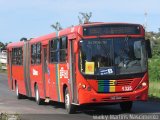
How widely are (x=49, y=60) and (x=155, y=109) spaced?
176 inches

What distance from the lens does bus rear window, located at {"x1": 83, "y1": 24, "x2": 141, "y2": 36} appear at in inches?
712

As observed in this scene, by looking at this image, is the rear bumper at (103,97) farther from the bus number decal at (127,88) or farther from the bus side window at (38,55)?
the bus side window at (38,55)

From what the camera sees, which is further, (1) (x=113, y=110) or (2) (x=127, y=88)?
(1) (x=113, y=110)

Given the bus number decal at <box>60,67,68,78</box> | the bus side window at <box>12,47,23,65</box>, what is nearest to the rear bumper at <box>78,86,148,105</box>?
the bus number decal at <box>60,67,68,78</box>

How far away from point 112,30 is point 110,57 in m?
0.93

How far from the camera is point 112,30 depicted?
59.7 feet

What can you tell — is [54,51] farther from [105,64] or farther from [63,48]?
[105,64]

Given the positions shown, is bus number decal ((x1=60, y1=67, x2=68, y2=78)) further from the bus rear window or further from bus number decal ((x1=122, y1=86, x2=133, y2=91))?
bus number decal ((x1=122, y1=86, x2=133, y2=91))

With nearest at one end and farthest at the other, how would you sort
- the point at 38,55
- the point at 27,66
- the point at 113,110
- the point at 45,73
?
1. the point at 113,110
2. the point at 45,73
3. the point at 38,55
4. the point at 27,66

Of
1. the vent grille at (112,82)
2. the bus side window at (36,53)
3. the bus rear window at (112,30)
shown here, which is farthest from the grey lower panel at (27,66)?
the vent grille at (112,82)

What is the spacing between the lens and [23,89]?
27672 millimetres

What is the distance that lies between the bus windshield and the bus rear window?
0.71 ft

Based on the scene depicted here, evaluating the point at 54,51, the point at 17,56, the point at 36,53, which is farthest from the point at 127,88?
the point at 17,56

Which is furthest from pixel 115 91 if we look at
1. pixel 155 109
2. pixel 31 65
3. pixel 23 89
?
pixel 23 89
